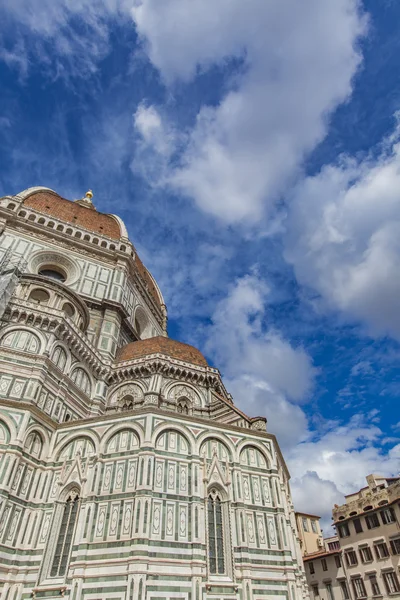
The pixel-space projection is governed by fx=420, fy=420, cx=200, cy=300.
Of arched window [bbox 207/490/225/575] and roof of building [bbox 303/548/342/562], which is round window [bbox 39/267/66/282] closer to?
arched window [bbox 207/490/225/575]

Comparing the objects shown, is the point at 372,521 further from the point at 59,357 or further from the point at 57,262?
the point at 57,262

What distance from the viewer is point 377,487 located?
37.6 metres

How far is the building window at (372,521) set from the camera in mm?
33344

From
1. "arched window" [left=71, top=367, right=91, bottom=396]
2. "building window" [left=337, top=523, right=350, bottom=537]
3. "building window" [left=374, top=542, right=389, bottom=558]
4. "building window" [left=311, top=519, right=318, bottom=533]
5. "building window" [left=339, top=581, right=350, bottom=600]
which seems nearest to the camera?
"arched window" [left=71, top=367, right=91, bottom=396]

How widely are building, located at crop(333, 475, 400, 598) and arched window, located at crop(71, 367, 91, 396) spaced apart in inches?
976

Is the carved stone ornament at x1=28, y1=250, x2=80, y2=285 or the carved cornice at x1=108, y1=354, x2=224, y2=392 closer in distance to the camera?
the carved cornice at x1=108, y1=354, x2=224, y2=392

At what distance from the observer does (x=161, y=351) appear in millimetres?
28328

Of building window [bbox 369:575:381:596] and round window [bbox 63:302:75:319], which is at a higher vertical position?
round window [bbox 63:302:75:319]

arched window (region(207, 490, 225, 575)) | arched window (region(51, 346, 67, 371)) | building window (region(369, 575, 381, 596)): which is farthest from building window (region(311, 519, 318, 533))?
arched window (region(51, 346, 67, 371))

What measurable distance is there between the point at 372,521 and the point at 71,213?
3632cm

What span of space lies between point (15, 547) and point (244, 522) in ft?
30.5

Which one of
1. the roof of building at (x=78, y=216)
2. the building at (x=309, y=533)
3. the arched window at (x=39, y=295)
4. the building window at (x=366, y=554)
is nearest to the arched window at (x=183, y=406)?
the arched window at (x=39, y=295)

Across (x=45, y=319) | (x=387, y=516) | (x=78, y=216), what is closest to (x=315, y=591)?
(x=387, y=516)

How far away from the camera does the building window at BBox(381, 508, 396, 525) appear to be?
3216cm
